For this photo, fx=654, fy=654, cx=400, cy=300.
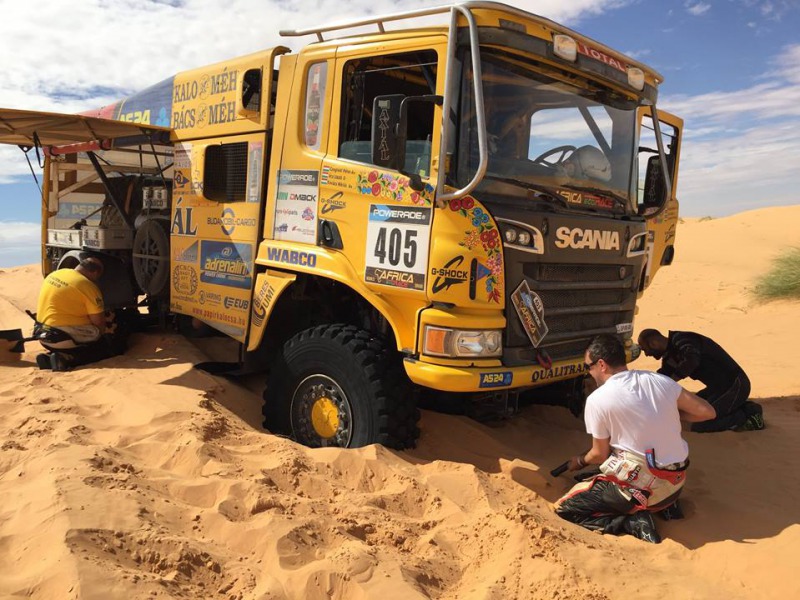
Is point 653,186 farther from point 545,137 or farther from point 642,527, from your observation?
point 642,527

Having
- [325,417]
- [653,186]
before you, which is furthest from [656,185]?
[325,417]

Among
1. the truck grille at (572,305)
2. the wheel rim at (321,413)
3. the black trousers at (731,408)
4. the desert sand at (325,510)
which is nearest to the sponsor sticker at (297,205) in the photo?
the wheel rim at (321,413)

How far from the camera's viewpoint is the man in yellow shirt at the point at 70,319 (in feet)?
22.2

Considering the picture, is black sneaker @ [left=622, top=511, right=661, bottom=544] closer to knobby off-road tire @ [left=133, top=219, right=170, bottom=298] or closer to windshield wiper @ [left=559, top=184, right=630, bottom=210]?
windshield wiper @ [left=559, top=184, right=630, bottom=210]

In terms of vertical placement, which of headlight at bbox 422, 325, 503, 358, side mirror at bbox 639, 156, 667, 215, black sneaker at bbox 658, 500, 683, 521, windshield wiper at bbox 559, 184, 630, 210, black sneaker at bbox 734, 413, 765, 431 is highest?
side mirror at bbox 639, 156, 667, 215

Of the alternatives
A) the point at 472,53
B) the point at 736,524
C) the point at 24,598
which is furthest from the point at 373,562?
the point at 472,53

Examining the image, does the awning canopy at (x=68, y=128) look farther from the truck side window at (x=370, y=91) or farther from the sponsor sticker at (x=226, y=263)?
the truck side window at (x=370, y=91)

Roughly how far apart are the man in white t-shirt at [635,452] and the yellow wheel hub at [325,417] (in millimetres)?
1725

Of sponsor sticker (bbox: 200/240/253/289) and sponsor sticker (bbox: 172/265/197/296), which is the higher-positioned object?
sponsor sticker (bbox: 200/240/253/289)

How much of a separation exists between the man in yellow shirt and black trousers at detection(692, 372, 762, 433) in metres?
6.04

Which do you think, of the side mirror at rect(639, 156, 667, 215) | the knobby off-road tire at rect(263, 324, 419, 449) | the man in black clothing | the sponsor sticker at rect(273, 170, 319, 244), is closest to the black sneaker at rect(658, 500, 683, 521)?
the knobby off-road tire at rect(263, 324, 419, 449)

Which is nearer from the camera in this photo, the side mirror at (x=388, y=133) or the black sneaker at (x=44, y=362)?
the side mirror at (x=388, y=133)

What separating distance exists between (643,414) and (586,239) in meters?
1.32

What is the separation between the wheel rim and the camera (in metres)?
4.64
